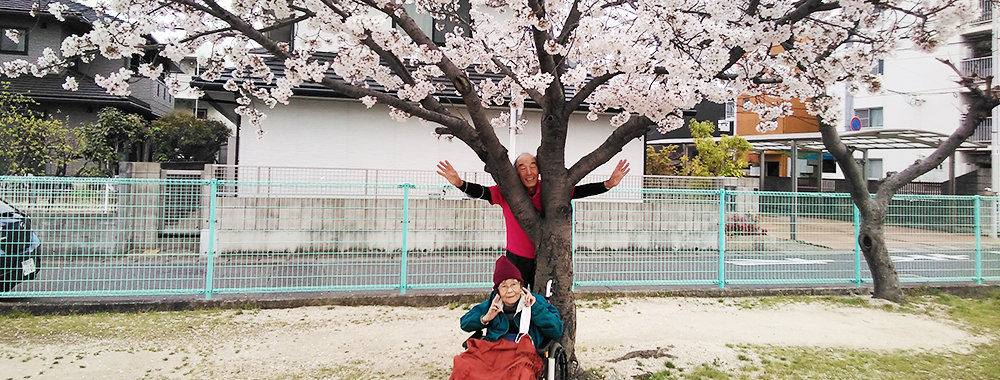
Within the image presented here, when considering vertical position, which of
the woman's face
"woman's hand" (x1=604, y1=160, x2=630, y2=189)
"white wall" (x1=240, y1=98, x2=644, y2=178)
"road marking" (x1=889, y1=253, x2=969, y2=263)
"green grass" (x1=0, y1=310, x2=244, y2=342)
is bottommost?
"green grass" (x1=0, y1=310, x2=244, y2=342)

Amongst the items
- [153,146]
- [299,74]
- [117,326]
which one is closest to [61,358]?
[117,326]

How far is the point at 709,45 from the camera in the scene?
3408 mm

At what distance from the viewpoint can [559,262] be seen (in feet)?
11.4

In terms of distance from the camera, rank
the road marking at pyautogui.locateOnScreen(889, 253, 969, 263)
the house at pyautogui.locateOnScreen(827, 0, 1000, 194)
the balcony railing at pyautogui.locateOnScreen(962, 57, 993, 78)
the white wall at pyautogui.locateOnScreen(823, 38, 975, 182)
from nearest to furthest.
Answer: the road marking at pyautogui.locateOnScreen(889, 253, 969, 263) → the house at pyautogui.locateOnScreen(827, 0, 1000, 194) → the balcony railing at pyautogui.locateOnScreen(962, 57, 993, 78) → the white wall at pyautogui.locateOnScreen(823, 38, 975, 182)

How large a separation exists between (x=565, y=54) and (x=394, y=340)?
282 cm

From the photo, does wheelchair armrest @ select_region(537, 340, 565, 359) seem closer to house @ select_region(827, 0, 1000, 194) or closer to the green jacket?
the green jacket

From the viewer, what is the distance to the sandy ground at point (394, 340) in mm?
3822

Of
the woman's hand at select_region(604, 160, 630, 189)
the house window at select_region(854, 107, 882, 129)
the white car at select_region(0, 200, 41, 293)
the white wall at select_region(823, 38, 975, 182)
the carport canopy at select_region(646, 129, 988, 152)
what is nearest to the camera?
the woman's hand at select_region(604, 160, 630, 189)

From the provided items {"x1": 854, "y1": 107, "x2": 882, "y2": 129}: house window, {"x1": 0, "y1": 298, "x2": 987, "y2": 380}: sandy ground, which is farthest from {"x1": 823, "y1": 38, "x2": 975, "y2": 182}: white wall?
{"x1": 0, "y1": 298, "x2": 987, "y2": 380}: sandy ground

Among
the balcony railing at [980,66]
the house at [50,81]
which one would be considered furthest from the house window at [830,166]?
the house at [50,81]

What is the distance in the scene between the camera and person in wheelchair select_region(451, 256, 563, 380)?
2.73 metres

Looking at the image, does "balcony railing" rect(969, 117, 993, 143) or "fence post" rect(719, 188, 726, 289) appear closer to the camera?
"fence post" rect(719, 188, 726, 289)

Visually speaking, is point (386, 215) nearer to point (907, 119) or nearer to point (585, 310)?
point (585, 310)

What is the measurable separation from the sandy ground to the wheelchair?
829 millimetres
